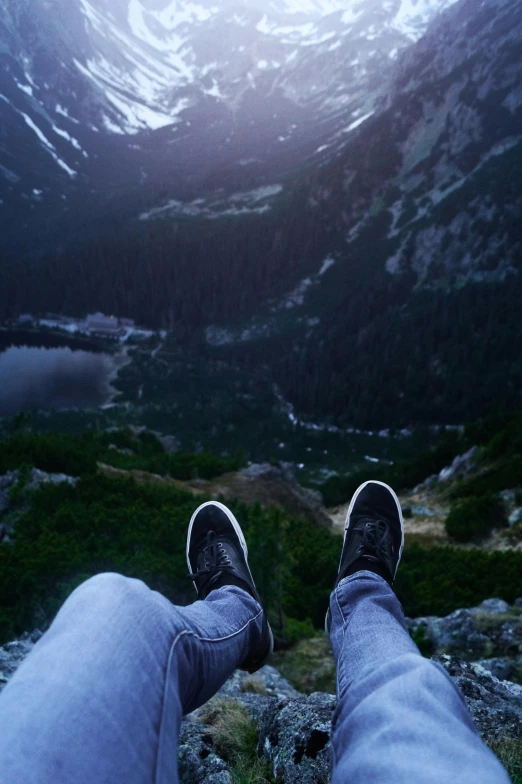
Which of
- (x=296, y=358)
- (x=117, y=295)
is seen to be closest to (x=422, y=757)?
(x=296, y=358)

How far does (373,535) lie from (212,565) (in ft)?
4.82

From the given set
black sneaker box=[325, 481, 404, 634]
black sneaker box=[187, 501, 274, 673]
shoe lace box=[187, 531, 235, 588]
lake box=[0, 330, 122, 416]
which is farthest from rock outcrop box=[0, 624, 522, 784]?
lake box=[0, 330, 122, 416]

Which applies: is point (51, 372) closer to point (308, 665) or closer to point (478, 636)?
point (308, 665)

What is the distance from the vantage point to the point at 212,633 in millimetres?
2523

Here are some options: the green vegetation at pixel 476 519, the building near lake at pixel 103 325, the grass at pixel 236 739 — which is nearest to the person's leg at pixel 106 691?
the grass at pixel 236 739

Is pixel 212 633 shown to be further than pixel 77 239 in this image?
No

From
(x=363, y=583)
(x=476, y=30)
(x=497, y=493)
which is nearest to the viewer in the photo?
(x=363, y=583)

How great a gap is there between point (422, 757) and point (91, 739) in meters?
0.99

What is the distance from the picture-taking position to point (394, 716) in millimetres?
1709

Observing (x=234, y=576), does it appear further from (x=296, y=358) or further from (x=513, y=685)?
(x=296, y=358)

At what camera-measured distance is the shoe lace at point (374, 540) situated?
4.21m

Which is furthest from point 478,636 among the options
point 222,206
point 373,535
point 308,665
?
point 222,206

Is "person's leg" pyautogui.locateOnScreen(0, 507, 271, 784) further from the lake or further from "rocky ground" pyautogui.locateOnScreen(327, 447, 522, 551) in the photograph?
the lake

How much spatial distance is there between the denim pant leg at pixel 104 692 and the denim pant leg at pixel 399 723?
0.64 meters
